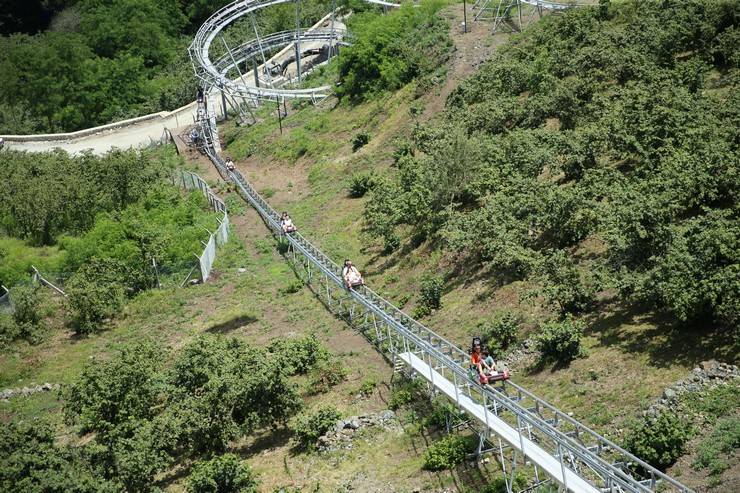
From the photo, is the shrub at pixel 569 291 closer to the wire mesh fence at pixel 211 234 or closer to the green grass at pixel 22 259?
the wire mesh fence at pixel 211 234

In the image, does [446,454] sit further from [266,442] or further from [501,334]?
[266,442]

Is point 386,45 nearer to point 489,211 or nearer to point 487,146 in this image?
point 487,146

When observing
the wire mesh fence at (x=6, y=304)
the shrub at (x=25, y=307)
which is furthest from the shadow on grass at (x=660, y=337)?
the wire mesh fence at (x=6, y=304)

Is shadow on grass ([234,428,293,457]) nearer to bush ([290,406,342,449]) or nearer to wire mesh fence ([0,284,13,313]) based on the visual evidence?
bush ([290,406,342,449])

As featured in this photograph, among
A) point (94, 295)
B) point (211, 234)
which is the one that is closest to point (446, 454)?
point (94, 295)

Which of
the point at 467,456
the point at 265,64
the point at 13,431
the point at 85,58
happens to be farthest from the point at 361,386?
the point at 85,58

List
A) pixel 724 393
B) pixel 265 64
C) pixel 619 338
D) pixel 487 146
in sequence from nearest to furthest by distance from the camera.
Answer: pixel 724 393 < pixel 619 338 < pixel 487 146 < pixel 265 64

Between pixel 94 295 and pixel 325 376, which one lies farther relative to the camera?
pixel 94 295
